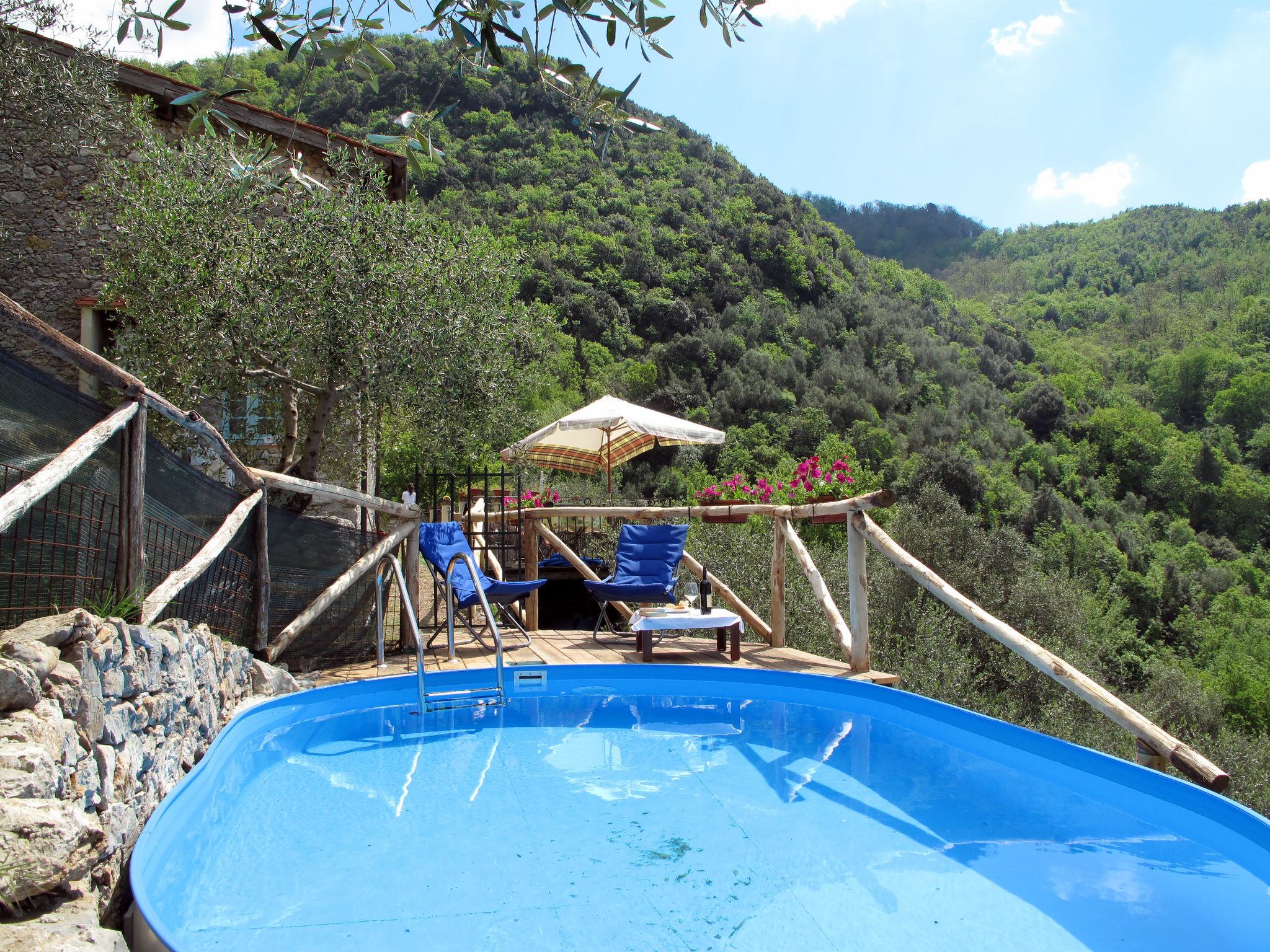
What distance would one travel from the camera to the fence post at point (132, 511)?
11.0 feet

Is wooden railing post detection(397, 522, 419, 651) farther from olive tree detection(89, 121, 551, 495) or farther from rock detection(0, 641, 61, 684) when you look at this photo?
rock detection(0, 641, 61, 684)

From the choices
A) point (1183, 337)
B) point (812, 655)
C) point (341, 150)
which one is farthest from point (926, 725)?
point (1183, 337)

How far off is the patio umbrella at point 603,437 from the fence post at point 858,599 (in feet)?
8.27

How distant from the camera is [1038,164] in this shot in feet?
85.2

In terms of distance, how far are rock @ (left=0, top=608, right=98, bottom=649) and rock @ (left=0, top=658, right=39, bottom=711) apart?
0.68ft

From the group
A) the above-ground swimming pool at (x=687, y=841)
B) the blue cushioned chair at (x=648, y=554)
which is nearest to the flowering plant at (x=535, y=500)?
the blue cushioned chair at (x=648, y=554)

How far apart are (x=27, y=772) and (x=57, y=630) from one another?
2.07ft

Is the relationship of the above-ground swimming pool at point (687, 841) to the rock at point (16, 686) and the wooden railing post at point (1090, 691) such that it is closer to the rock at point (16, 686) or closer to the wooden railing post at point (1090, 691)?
the wooden railing post at point (1090, 691)

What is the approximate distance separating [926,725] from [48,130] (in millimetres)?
8739

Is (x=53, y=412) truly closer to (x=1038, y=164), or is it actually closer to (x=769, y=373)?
(x=1038, y=164)

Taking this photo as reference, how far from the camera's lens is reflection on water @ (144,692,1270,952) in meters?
2.46

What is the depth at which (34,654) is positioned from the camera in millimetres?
2398

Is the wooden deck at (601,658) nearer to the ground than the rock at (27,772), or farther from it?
nearer to the ground

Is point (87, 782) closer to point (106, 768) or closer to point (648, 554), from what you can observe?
point (106, 768)
